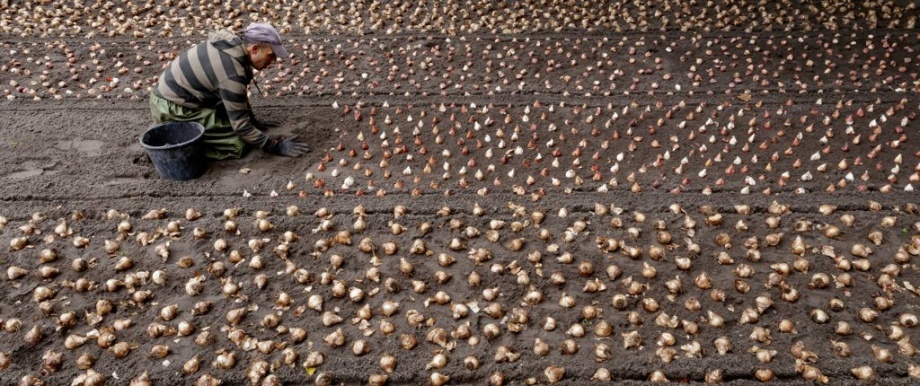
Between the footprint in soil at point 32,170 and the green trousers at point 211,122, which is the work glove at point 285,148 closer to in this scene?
the green trousers at point 211,122

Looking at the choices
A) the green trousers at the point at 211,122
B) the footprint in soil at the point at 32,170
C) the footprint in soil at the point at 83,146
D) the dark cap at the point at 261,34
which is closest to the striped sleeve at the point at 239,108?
the green trousers at the point at 211,122

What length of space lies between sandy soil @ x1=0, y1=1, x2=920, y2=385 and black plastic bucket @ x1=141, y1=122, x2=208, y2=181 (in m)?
0.09

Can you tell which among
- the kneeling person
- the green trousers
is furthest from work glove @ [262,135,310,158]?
the green trousers

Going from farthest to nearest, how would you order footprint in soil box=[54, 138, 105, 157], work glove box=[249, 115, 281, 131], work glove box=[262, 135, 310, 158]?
work glove box=[249, 115, 281, 131]
footprint in soil box=[54, 138, 105, 157]
work glove box=[262, 135, 310, 158]

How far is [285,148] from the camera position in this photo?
13.3 feet

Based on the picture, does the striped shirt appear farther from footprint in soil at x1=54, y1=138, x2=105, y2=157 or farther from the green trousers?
footprint in soil at x1=54, y1=138, x2=105, y2=157

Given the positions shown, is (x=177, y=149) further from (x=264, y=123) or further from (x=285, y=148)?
(x=264, y=123)

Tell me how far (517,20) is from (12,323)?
5.83m

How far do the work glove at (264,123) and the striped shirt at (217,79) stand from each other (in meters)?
0.53

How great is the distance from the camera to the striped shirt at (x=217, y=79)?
12.0 ft

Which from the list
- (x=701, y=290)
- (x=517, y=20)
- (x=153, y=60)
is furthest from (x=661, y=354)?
(x=153, y=60)

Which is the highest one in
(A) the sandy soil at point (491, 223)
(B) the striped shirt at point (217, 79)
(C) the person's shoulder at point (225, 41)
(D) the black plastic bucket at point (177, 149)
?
(C) the person's shoulder at point (225, 41)

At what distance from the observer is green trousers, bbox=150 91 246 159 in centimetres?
394

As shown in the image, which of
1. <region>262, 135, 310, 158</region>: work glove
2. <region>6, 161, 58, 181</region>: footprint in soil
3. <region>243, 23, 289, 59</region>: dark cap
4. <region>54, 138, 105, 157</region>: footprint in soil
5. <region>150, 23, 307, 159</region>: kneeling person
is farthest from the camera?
<region>54, 138, 105, 157</region>: footprint in soil
